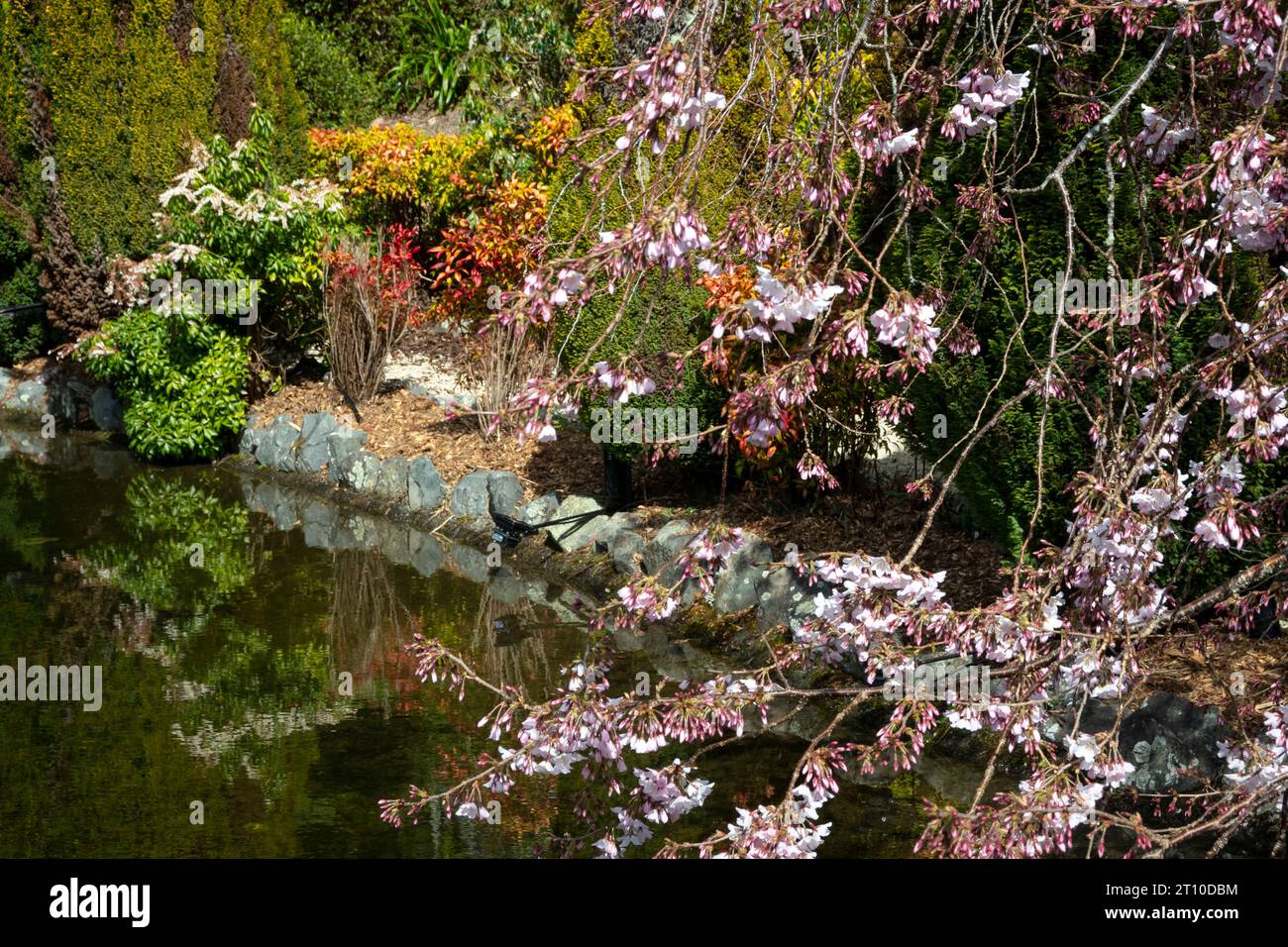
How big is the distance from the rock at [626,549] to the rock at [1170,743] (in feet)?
9.71

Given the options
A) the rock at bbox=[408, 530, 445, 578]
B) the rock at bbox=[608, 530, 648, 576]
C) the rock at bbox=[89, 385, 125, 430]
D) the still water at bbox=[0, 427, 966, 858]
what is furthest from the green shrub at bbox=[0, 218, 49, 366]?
the rock at bbox=[608, 530, 648, 576]

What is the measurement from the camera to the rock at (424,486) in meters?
8.65

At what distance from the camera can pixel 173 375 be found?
990cm

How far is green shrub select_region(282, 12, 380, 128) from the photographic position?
15.2 metres

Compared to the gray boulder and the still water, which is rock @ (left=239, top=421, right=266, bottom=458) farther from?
the gray boulder

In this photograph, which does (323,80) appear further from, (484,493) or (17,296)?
(484,493)

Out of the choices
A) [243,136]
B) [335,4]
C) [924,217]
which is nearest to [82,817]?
[924,217]

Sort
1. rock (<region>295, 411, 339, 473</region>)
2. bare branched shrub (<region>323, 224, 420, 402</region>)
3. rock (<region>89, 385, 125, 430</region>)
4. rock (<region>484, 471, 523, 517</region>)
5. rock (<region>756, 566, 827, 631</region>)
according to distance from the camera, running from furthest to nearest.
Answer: rock (<region>89, 385, 125, 430</region>), bare branched shrub (<region>323, 224, 420, 402</region>), rock (<region>295, 411, 339, 473</region>), rock (<region>484, 471, 523, 517</region>), rock (<region>756, 566, 827, 631</region>)

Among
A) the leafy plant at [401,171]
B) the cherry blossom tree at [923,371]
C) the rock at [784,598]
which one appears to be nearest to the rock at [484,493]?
the rock at [784,598]

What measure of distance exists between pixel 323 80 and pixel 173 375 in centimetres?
654

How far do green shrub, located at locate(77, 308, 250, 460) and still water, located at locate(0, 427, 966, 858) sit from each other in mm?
520

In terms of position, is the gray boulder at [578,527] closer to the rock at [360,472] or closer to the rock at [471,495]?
the rock at [471,495]

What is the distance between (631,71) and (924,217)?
266 cm

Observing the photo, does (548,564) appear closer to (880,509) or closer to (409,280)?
(880,509)
